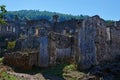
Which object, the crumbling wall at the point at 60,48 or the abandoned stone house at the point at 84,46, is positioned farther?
the crumbling wall at the point at 60,48

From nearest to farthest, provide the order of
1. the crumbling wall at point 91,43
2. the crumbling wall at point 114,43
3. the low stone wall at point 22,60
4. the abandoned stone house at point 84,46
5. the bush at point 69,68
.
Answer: the bush at point 69,68 → the crumbling wall at point 91,43 → the abandoned stone house at point 84,46 → the low stone wall at point 22,60 → the crumbling wall at point 114,43

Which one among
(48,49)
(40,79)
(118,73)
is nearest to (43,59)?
(48,49)

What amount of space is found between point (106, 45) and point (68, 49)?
461cm

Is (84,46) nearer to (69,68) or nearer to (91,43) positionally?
(91,43)

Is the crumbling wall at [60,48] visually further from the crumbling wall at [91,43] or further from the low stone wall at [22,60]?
the crumbling wall at [91,43]

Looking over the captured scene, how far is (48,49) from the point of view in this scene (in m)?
30.3

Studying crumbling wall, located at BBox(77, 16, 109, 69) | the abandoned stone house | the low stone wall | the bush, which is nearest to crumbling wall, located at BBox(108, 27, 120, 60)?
the abandoned stone house

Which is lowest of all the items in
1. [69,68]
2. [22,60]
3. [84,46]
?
[69,68]

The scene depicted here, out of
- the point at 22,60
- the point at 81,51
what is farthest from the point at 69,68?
the point at 22,60

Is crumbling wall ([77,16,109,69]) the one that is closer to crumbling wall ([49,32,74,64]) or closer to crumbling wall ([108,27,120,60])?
crumbling wall ([108,27,120,60])

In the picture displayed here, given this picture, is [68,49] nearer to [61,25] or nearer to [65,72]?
[65,72]

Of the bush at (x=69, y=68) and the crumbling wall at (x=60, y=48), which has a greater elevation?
the crumbling wall at (x=60, y=48)

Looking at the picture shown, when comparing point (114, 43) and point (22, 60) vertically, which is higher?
point (114, 43)

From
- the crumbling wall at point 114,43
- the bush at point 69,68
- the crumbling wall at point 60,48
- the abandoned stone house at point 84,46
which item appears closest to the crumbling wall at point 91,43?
the abandoned stone house at point 84,46
